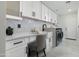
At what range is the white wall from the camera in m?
7.97

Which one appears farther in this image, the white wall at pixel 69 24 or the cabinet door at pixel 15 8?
the white wall at pixel 69 24

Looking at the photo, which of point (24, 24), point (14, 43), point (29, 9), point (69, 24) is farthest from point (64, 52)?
point (69, 24)

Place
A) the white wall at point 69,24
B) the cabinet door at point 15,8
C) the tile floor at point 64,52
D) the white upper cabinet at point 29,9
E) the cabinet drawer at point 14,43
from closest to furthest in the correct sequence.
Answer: the cabinet drawer at point 14,43 → the cabinet door at point 15,8 → the white upper cabinet at point 29,9 → the tile floor at point 64,52 → the white wall at point 69,24

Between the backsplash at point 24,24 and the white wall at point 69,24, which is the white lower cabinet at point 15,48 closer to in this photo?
the backsplash at point 24,24

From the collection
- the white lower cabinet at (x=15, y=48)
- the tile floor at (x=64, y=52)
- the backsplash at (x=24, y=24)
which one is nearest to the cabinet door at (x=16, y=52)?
the white lower cabinet at (x=15, y=48)

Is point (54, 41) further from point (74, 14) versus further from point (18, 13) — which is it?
point (74, 14)

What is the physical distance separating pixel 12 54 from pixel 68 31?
24.5 feet

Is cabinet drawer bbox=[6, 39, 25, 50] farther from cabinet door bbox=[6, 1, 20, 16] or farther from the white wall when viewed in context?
the white wall

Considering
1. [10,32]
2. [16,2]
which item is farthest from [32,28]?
[10,32]

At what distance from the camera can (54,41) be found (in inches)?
186

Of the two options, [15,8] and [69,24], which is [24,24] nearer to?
[15,8]

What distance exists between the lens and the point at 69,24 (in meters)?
8.44

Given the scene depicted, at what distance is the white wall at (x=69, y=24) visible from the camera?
314 inches

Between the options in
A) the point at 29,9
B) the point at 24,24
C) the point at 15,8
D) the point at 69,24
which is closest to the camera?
the point at 15,8
